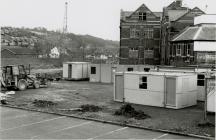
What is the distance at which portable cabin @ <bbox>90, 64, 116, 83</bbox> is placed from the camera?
43.3 metres

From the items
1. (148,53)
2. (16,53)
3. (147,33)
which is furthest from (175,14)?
(16,53)

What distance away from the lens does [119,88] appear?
26016 millimetres

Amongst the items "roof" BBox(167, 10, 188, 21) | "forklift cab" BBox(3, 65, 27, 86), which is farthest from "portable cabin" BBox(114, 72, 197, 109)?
"roof" BBox(167, 10, 188, 21)

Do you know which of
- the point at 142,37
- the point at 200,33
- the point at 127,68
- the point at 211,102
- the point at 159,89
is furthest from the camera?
the point at 142,37

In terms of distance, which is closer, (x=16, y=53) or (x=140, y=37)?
(x=140, y=37)

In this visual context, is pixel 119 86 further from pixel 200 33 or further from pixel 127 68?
pixel 200 33

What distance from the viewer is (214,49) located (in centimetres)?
4066

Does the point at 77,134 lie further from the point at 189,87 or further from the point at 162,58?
the point at 162,58

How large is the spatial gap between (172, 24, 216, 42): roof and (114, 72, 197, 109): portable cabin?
17.5 meters

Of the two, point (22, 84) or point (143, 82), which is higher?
point (143, 82)

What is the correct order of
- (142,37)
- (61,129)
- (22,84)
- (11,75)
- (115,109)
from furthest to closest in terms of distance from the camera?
(142,37) → (22,84) → (11,75) → (115,109) → (61,129)

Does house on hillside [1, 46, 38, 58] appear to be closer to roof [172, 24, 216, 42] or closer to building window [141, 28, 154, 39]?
building window [141, 28, 154, 39]

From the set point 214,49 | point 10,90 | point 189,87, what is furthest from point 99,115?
point 214,49

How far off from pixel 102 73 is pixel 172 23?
14657 millimetres
